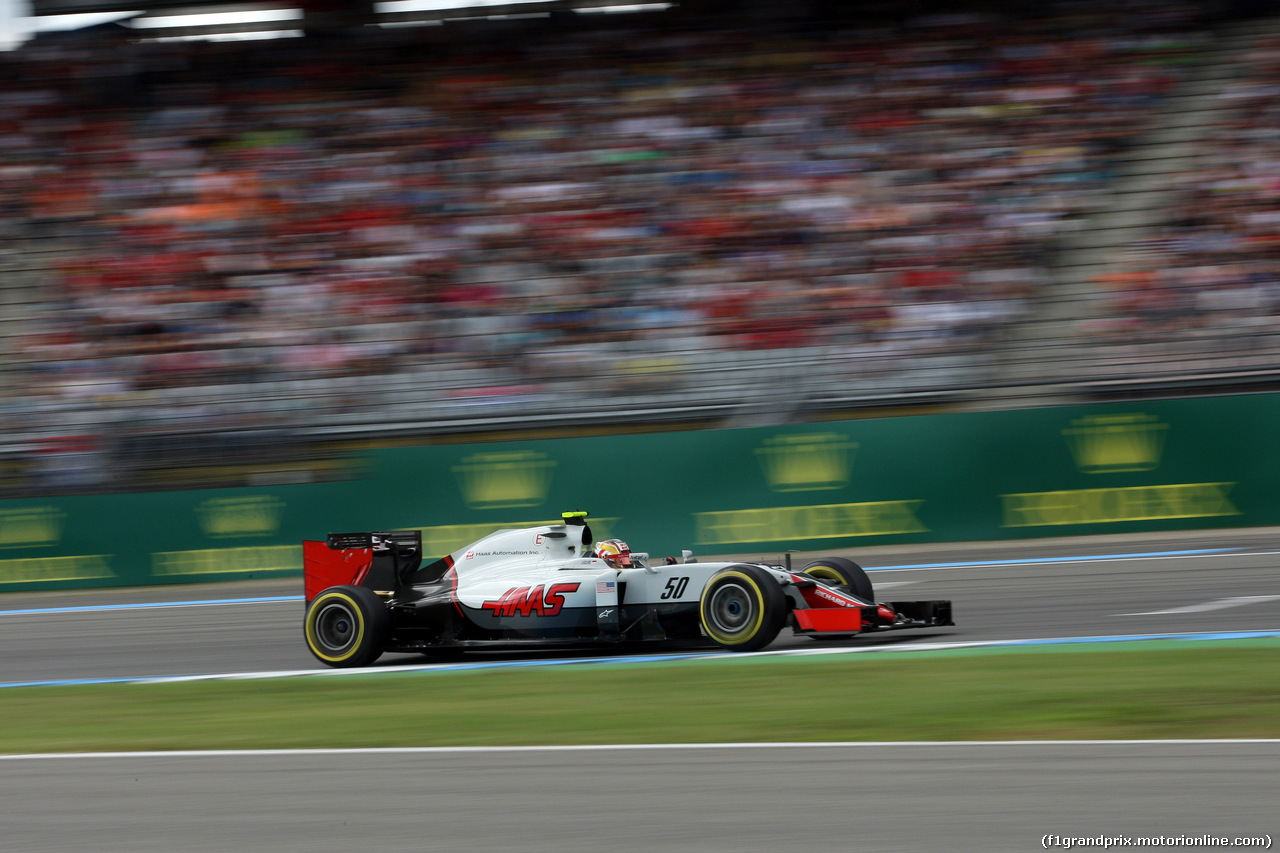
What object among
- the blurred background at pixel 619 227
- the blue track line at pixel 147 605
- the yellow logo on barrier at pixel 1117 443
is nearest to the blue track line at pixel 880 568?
the blue track line at pixel 147 605

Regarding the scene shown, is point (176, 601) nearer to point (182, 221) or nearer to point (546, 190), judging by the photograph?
point (182, 221)

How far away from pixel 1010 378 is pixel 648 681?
711 centimetres

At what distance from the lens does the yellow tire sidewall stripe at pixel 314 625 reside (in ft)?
29.1

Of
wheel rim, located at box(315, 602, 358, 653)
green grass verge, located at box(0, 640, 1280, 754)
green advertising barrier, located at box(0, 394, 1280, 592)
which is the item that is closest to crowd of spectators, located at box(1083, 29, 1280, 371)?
green advertising barrier, located at box(0, 394, 1280, 592)

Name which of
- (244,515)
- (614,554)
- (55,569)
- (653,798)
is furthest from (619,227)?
(653,798)

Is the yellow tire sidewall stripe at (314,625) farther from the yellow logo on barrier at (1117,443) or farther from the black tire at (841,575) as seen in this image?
the yellow logo on barrier at (1117,443)

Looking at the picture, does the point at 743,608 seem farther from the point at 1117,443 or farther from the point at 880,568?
the point at 1117,443

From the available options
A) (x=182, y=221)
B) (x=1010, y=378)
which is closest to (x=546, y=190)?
(x=182, y=221)

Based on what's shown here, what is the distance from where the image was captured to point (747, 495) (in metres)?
13.4

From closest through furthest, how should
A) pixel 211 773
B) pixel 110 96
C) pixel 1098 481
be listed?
pixel 211 773, pixel 1098 481, pixel 110 96

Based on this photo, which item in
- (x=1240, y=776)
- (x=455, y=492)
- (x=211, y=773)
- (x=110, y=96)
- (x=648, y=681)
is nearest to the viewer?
(x=1240, y=776)

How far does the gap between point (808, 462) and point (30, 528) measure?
8.03 meters

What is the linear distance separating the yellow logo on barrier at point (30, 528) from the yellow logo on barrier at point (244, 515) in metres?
1.59

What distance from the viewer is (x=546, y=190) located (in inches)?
624
